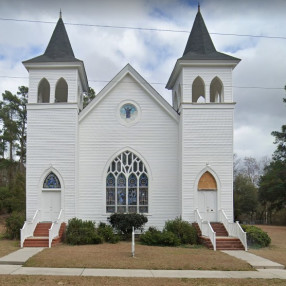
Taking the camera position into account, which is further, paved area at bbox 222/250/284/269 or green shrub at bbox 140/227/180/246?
green shrub at bbox 140/227/180/246

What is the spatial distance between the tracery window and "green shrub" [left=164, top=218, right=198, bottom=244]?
8.62 feet

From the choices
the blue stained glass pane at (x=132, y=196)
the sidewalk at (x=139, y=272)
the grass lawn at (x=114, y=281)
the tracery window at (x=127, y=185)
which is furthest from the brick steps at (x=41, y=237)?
the grass lawn at (x=114, y=281)

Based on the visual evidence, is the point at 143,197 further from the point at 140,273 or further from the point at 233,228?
the point at 140,273

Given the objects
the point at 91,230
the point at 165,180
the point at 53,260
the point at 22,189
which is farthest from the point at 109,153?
the point at 22,189

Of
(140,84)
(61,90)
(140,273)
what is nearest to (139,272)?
(140,273)

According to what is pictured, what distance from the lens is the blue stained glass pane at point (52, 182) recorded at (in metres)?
21.4

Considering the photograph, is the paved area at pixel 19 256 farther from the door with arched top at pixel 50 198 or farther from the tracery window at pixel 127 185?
the tracery window at pixel 127 185

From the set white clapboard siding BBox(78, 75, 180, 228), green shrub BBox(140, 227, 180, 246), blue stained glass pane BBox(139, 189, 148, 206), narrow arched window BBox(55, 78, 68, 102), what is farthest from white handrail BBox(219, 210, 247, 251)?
narrow arched window BBox(55, 78, 68, 102)

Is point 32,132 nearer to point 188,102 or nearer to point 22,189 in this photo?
point 188,102

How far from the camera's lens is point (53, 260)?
43.5 feet

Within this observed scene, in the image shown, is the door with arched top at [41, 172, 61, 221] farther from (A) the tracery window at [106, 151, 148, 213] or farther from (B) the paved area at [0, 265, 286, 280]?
(B) the paved area at [0, 265, 286, 280]

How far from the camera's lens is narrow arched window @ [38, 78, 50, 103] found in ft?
77.3

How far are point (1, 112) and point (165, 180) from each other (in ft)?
82.8

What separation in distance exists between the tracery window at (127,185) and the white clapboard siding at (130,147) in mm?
340
